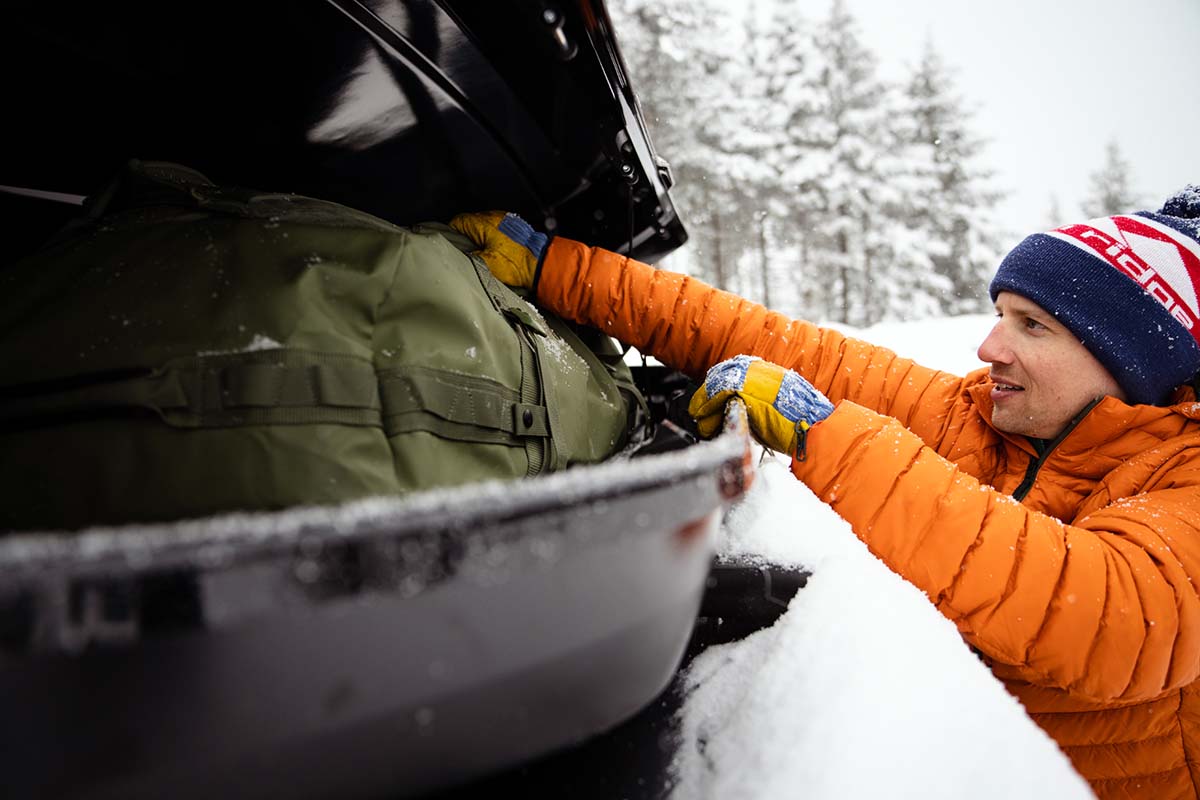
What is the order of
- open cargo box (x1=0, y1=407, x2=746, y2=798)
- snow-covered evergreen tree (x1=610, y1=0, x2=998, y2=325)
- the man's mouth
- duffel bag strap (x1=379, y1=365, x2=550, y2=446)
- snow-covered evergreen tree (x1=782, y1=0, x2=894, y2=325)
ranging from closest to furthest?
open cargo box (x1=0, y1=407, x2=746, y2=798) → duffel bag strap (x1=379, y1=365, x2=550, y2=446) → the man's mouth → snow-covered evergreen tree (x1=610, y1=0, x2=998, y2=325) → snow-covered evergreen tree (x1=782, y1=0, x2=894, y2=325)

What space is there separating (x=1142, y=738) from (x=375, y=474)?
2.01 m

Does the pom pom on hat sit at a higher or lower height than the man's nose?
higher

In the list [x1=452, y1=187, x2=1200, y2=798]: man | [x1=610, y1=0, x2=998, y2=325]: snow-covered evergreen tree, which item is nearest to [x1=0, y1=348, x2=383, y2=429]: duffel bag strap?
[x1=452, y1=187, x2=1200, y2=798]: man

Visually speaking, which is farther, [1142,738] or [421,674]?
[1142,738]

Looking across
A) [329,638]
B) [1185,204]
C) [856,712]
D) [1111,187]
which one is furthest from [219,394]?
[1111,187]

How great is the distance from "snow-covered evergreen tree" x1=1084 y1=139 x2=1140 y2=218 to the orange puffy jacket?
3135 cm

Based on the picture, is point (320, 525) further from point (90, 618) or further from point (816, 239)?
point (816, 239)

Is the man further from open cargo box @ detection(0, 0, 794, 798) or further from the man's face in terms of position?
open cargo box @ detection(0, 0, 794, 798)

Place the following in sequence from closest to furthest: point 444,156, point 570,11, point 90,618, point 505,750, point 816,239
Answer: point 90,618 < point 505,750 < point 570,11 < point 444,156 < point 816,239

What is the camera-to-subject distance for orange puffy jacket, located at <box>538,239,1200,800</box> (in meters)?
1.24

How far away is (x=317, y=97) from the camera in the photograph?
152 cm

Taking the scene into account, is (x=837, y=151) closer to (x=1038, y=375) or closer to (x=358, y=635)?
(x=1038, y=375)

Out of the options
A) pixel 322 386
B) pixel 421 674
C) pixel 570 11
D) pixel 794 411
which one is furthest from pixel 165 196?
pixel 794 411

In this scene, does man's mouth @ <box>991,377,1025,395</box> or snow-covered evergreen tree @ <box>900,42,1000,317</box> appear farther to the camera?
snow-covered evergreen tree @ <box>900,42,1000,317</box>
